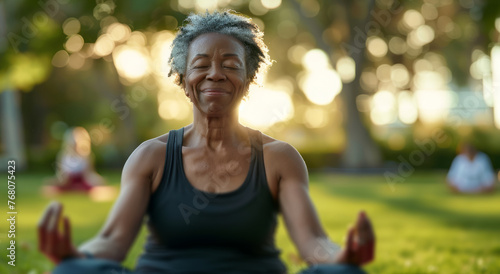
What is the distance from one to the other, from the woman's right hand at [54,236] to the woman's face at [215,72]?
0.80 m

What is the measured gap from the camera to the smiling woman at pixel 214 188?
2407 millimetres

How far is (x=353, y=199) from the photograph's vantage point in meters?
12.4

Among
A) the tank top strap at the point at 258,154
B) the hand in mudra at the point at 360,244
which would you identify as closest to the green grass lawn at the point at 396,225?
the tank top strap at the point at 258,154

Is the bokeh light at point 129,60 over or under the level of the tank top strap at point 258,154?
over

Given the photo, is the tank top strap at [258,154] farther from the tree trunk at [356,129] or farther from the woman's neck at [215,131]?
the tree trunk at [356,129]

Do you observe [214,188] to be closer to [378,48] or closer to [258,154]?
[258,154]

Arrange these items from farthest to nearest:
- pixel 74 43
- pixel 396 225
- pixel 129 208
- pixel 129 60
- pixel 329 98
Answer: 1. pixel 329 98
2. pixel 129 60
3. pixel 74 43
4. pixel 396 225
5. pixel 129 208

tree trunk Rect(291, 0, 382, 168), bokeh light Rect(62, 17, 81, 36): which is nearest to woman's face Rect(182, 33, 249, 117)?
bokeh light Rect(62, 17, 81, 36)

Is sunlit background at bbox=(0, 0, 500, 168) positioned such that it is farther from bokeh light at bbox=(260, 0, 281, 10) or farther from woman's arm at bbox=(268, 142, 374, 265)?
woman's arm at bbox=(268, 142, 374, 265)

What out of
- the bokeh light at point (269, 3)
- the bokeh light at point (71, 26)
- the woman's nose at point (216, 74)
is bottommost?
the woman's nose at point (216, 74)

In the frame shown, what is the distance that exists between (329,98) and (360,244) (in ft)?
88.4

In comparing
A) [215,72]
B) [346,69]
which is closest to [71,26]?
[346,69]

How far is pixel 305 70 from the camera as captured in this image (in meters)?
31.6

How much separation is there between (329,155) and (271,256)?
21390 mm
